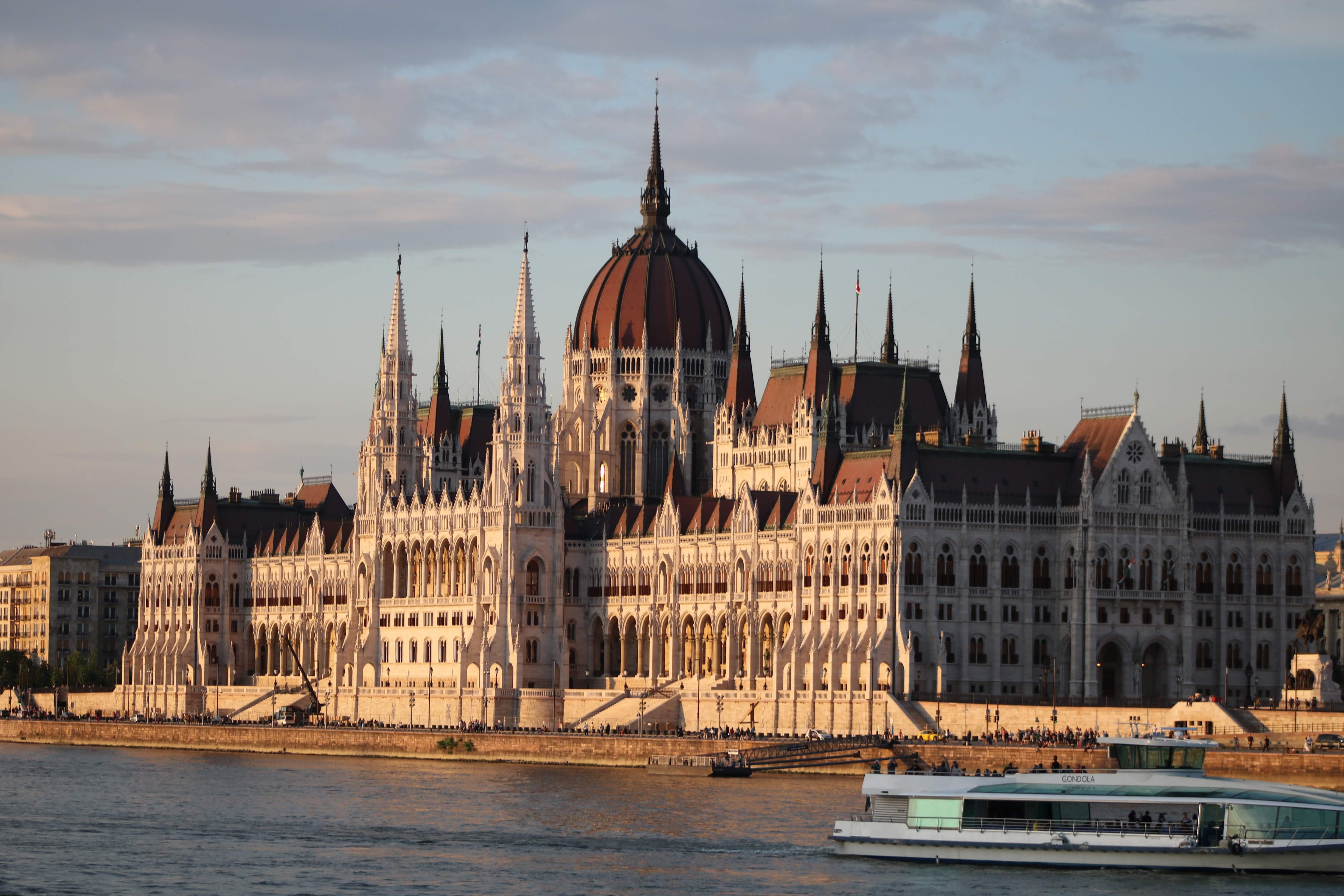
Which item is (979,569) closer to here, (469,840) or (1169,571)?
(1169,571)

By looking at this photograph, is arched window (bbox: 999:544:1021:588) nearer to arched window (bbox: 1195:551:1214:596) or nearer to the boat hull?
arched window (bbox: 1195:551:1214:596)

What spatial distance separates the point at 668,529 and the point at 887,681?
98.9 ft

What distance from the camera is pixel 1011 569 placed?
175250mm

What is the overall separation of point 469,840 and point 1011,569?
59.8 m

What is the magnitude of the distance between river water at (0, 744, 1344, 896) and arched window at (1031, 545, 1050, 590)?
2568cm

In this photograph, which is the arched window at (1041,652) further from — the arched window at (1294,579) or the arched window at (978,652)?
the arched window at (1294,579)

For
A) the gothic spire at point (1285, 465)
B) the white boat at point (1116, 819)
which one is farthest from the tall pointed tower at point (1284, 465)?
the white boat at point (1116, 819)

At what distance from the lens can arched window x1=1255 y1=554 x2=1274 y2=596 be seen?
180125 mm

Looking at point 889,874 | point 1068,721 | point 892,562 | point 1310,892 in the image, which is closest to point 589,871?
point 889,874

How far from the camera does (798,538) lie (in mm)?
179500

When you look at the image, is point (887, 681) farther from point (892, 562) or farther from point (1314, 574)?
point (1314, 574)

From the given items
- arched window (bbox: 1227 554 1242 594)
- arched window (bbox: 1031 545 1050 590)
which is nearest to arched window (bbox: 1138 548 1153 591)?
arched window (bbox: 1031 545 1050 590)

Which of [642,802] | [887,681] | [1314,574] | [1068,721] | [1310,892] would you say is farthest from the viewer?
[1314,574]

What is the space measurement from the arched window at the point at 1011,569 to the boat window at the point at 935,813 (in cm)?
6132
